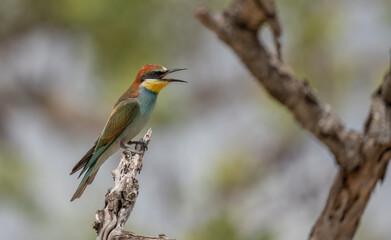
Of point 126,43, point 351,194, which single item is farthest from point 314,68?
point 351,194

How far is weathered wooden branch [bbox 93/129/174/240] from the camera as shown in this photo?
2.14 m

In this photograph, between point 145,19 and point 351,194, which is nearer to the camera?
point 351,194

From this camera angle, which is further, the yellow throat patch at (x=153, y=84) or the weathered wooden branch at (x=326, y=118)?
the yellow throat patch at (x=153, y=84)

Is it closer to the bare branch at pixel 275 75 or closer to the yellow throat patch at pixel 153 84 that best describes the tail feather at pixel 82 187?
the yellow throat patch at pixel 153 84

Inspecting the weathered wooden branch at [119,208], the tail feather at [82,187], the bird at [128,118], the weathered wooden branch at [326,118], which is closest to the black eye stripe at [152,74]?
the bird at [128,118]

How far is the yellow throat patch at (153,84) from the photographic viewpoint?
118 inches

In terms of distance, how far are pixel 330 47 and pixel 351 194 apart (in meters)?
5.69

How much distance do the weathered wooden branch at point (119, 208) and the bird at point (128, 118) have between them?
1.80 feet

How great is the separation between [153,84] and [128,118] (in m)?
0.20

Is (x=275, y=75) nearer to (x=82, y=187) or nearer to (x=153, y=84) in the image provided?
(x=153, y=84)

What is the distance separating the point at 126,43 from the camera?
733 cm

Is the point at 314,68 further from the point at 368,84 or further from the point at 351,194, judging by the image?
the point at 351,194

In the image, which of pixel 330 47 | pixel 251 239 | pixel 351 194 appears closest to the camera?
pixel 351 194

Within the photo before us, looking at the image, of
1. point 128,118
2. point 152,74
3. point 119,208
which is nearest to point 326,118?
point 119,208
